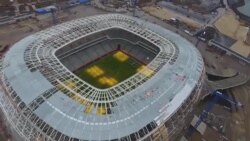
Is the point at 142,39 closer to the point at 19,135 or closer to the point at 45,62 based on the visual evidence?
the point at 45,62

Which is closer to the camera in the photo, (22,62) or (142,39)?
(22,62)

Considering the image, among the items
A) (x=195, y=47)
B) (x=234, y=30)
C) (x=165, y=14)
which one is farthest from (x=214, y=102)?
(x=165, y=14)

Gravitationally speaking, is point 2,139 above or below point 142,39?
below

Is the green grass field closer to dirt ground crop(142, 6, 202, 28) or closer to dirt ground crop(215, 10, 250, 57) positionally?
dirt ground crop(142, 6, 202, 28)

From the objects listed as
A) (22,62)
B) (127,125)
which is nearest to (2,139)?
(22,62)

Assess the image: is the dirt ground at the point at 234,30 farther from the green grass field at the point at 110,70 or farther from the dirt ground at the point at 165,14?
the green grass field at the point at 110,70

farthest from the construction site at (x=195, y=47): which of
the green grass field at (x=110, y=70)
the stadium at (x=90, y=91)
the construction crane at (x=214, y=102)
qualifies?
the green grass field at (x=110, y=70)

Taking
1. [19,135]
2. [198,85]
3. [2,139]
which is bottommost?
[2,139]
